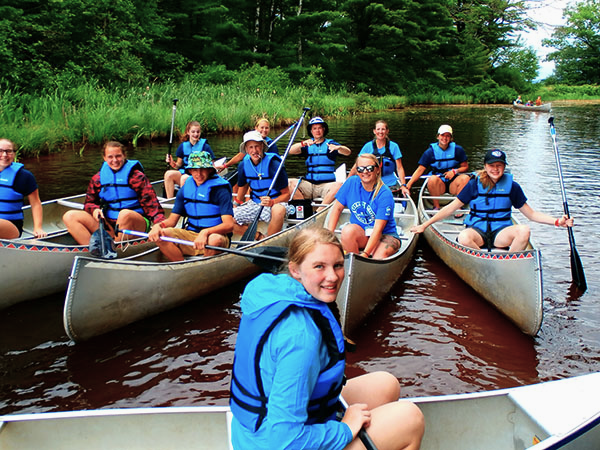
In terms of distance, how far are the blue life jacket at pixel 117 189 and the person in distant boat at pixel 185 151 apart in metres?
2.21

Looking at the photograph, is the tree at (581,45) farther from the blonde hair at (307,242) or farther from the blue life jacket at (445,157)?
the blonde hair at (307,242)

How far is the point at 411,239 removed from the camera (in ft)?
17.8

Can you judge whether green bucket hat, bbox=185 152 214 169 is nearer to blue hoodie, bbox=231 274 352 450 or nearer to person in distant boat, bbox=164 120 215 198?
person in distant boat, bbox=164 120 215 198

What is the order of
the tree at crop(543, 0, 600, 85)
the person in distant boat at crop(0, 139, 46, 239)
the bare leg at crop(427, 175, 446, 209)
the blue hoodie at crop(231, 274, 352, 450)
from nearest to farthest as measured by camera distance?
the blue hoodie at crop(231, 274, 352, 450) < the person in distant boat at crop(0, 139, 46, 239) < the bare leg at crop(427, 175, 446, 209) < the tree at crop(543, 0, 600, 85)

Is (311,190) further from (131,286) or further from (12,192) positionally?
(12,192)

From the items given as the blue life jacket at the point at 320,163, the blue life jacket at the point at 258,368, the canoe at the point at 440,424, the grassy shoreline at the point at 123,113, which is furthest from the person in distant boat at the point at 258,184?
the grassy shoreline at the point at 123,113

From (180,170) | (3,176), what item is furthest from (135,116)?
(3,176)

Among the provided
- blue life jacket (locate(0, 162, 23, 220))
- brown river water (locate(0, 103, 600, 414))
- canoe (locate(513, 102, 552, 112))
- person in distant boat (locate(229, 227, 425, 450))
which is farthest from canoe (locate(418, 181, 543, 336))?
canoe (locate(513, 102, 552, 112))

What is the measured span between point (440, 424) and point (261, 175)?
4.05 meters

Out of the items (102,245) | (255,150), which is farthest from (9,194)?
(255,150)

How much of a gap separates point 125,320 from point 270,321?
310 cm

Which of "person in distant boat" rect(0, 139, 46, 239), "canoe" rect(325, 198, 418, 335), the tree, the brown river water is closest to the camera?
the brown river water

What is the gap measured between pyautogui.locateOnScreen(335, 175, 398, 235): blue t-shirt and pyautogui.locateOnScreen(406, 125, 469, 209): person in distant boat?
8.36ft

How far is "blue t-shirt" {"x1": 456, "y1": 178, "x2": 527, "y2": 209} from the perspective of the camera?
471 centimetres
